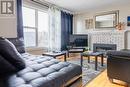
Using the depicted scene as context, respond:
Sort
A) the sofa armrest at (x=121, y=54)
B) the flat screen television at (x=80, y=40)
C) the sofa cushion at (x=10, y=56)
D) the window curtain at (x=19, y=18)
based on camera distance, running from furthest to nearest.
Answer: the flat screen television at (x=80, y=40), the window curtain at (x=19, y=18), the sofa armrest at (x=121, y=54), the sofa cushion at (x=10, y=56)

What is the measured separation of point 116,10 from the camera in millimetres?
5383

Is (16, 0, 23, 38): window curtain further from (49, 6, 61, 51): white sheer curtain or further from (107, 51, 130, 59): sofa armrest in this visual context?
(107, 51, 130, 59): sofa armrest

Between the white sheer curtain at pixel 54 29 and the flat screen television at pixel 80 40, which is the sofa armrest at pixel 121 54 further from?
the flat screen television at pixel 80 40

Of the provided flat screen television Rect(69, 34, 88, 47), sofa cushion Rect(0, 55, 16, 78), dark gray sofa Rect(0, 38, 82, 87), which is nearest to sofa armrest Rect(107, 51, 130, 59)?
dark gray sofa Rect(0, 38, 82, 87)

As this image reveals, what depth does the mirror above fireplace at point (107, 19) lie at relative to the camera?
544cm

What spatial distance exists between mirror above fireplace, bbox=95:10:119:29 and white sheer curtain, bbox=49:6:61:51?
181cm

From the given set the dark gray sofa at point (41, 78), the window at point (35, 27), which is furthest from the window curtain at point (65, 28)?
the dark gray sofa at point (41, 78)

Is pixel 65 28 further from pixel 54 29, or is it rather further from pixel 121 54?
pixel 121 54

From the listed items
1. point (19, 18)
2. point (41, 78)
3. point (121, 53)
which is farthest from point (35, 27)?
point (41, 78)

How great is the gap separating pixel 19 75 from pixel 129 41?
15.8ft

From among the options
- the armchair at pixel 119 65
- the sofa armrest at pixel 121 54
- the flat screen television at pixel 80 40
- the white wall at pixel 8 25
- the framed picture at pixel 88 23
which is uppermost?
the framed picture at pixel 88 23

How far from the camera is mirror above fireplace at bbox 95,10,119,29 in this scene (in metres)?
5.44

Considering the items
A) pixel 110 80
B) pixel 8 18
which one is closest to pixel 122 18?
pixel 110 80

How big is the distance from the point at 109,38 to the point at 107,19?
2.77 feet
